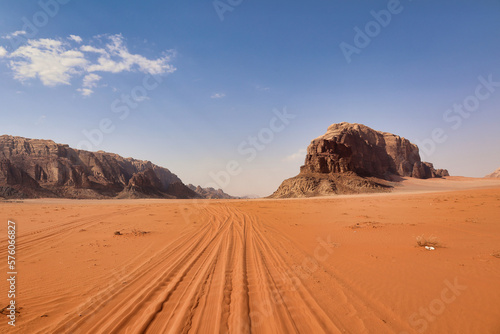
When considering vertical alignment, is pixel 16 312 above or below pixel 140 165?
below

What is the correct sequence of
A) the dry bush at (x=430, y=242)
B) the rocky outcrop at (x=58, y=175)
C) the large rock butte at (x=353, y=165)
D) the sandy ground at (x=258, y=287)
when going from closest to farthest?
1. the sandy ground at (x=258, y=287)
2. the dry bush at (x=430, y=242)
3. the large rock butte at (x=353, y=165)
4. the rocky outcrop at (x=58, y=175)

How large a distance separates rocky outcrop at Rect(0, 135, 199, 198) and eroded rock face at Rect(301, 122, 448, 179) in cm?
6917

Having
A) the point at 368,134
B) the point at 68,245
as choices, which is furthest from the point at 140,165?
the point at 68,245

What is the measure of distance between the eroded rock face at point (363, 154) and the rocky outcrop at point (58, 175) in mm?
69172

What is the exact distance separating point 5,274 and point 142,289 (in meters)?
4.16

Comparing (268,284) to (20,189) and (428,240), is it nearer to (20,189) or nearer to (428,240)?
(428,240)

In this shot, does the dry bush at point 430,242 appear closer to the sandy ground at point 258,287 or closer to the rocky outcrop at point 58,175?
the sandy ground at point 258,287

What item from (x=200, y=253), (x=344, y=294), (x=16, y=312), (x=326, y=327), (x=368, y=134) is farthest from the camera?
(x=368, y=134)

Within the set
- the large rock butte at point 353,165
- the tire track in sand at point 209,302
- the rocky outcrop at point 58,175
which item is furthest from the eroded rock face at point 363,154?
the tire track in sand at point 209,302

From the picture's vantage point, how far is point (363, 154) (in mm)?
110500

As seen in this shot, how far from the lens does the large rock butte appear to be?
2749 inches

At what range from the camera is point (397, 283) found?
5.32 meters

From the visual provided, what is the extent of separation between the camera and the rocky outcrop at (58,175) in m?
70.7

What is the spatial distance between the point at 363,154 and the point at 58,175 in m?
126
